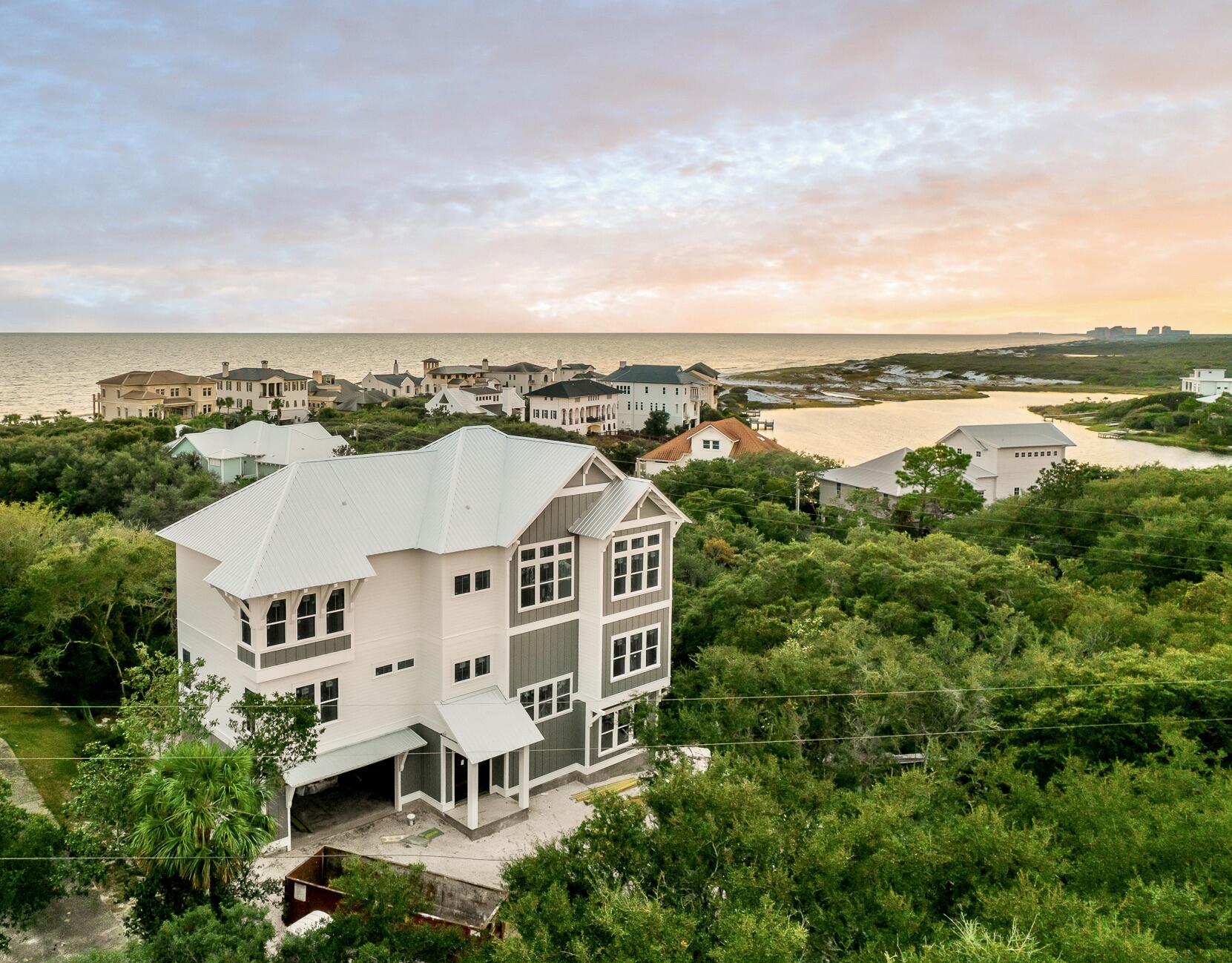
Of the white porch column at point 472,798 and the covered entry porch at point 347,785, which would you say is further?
the white porch column at point 472,798

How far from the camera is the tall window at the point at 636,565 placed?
932 inches

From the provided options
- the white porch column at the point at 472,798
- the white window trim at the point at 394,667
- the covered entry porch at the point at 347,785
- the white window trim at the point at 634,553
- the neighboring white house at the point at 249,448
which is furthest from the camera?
the neighboring white house at the point at 249,448

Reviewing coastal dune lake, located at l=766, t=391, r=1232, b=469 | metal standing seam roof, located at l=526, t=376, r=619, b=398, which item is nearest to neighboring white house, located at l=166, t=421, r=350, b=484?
metal standing seam roof, located at l=526, t=376, r=619, b=398

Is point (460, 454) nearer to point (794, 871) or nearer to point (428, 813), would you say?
point (428, 813)

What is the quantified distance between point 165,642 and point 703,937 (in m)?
24.3

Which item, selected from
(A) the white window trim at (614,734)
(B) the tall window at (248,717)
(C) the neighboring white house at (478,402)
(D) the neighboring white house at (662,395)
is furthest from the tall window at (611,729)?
(D) the neighboring white house at (662,395)

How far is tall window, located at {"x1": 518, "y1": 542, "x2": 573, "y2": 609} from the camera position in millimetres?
22547

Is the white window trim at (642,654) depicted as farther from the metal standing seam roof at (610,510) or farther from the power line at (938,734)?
the power line at (938,734)

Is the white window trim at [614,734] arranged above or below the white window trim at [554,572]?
below

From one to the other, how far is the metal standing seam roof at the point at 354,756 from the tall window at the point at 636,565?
461 centimetres

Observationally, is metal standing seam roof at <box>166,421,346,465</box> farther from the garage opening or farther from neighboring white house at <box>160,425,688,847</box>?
the garage opening

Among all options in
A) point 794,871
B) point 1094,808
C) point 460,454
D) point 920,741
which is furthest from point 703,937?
point 460,454

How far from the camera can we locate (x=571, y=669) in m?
23.9

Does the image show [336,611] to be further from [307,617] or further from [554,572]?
[554,572]
